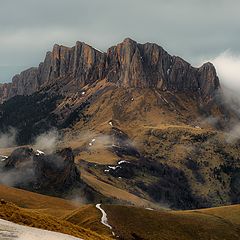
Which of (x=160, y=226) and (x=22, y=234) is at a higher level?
(x=22, y=234)

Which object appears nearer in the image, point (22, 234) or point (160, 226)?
Result: point (22, 234)

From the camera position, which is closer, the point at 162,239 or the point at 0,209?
the point at 0,209

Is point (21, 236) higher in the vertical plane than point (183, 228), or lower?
higher

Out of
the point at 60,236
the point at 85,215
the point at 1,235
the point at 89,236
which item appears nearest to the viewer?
the point at 1,235

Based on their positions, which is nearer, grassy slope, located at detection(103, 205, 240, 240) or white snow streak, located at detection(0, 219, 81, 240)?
white snow streak, located at detection(0, 219, 81, 240)

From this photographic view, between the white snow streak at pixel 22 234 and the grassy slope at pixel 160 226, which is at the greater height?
the white snow streak at pixel 22 234

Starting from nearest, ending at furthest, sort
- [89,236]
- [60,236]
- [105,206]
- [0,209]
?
[60,236] < [0,209] < [89,236] < [105,206]

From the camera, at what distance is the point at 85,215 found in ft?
584

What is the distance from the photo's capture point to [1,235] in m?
54.6

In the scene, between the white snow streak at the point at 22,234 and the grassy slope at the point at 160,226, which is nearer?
the white snow streak at the point at 22,234

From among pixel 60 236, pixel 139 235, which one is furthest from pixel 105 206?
pixel 60 236

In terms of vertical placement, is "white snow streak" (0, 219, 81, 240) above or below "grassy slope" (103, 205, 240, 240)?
above

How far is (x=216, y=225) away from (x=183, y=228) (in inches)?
779

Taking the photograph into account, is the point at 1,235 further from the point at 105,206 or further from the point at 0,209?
A: the point at 105,206
